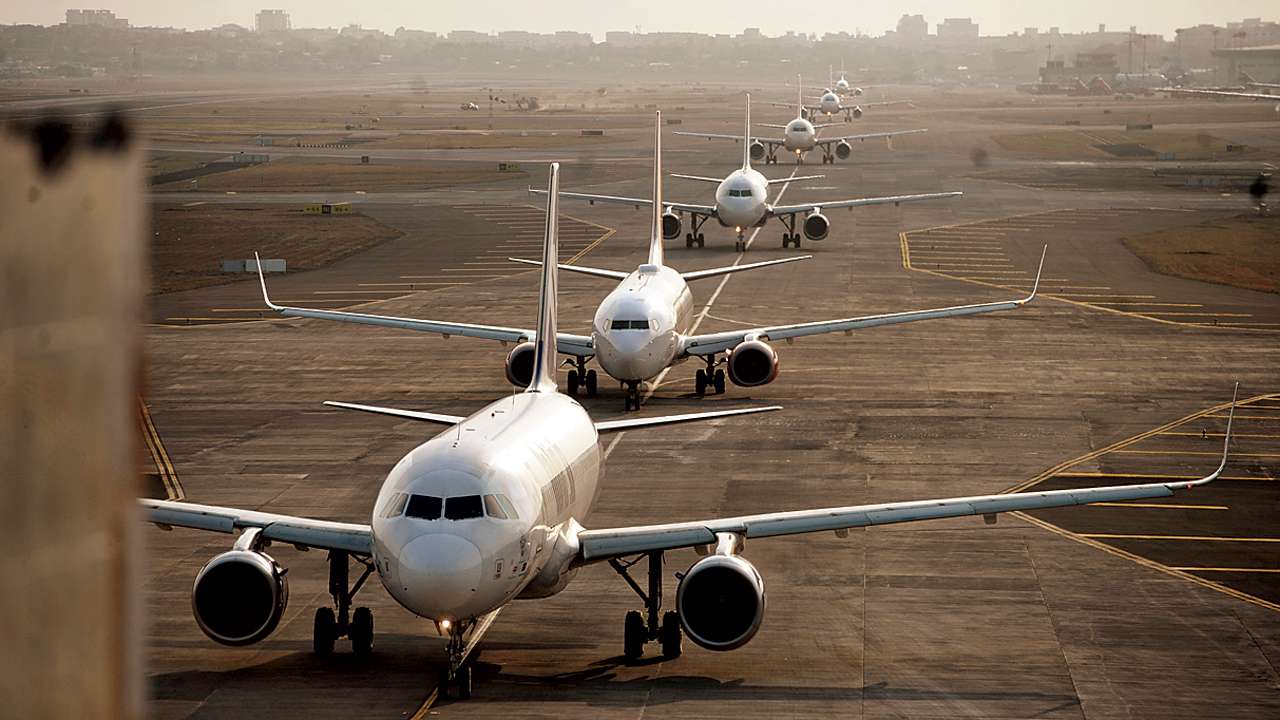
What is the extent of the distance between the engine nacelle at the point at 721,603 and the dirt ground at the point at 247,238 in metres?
64.8

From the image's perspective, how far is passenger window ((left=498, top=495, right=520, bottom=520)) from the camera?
24125 millimetres

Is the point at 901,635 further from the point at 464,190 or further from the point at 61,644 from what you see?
the point at 464,190

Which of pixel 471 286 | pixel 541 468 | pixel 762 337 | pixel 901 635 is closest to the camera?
pixel 541 468

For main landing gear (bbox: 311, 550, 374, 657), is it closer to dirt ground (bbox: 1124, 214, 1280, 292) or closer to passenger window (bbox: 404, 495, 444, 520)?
passenger window (bbox: 404, 495, 444, 520)

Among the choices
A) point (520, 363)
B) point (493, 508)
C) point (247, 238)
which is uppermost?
point (493, 508)

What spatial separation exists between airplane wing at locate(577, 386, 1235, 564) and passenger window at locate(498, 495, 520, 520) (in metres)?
3.20

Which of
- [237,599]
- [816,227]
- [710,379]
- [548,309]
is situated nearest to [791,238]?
[816,227]

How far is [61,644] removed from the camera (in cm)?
291

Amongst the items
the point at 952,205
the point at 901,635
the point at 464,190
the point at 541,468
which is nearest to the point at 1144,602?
the point at 901,635

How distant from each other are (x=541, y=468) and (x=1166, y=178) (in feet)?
440

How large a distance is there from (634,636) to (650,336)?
24230 millimetres

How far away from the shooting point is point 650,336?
2012 inches

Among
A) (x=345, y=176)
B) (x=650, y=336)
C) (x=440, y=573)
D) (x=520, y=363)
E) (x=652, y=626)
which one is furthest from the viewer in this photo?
(x=345, y=176)

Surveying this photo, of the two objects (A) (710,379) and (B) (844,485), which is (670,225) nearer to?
(A) (710,379)
